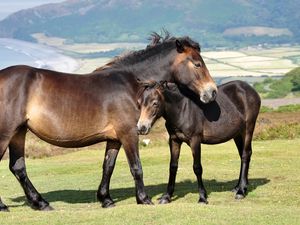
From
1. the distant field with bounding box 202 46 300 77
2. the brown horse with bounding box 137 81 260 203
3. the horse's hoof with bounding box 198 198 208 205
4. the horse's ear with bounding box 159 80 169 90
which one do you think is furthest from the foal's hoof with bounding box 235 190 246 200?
the distant field with bounding box 202 46 300 77

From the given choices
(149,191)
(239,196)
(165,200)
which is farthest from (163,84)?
(149,191)

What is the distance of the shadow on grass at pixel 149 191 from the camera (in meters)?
14.5

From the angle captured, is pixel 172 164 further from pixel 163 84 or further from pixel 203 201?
pixel 163 84

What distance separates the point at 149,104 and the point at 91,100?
44.7 inches

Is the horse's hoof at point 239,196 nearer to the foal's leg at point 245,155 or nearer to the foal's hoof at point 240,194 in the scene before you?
the foal's hoof at point 240,194

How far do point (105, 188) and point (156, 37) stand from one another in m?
3.19

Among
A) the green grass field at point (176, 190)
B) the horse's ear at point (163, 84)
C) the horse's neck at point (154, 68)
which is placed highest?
the horse's neck at point (154, 68)

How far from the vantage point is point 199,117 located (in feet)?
44.5

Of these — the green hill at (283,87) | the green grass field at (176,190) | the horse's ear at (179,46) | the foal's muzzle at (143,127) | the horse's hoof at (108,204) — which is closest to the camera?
the green grass field at (176,190)

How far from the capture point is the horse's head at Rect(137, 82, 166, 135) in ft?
40.3

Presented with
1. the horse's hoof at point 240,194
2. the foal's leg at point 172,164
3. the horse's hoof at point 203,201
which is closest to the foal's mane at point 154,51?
the foal's leg at point 172,164

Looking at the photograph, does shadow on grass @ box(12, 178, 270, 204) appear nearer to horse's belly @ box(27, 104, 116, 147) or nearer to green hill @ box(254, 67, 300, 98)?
horse's belly @ box(27, 104, 116, 147)

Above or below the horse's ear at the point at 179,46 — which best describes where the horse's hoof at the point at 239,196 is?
below

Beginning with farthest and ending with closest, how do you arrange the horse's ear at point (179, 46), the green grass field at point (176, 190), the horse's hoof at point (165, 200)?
the horse's hoof at point (165, 200), the horse's ear at point (179, 46), the green grass field at point (176, 190)
